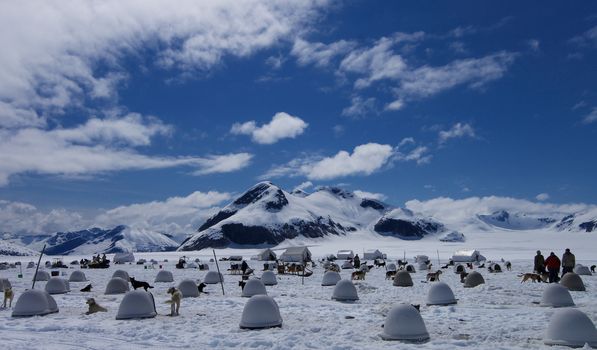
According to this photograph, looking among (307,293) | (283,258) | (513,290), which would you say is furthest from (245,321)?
(283,258)

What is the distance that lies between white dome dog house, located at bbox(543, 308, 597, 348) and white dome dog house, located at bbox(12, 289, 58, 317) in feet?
55.6

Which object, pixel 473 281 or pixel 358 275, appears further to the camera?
pixel 358 275

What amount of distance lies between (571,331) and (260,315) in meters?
8.58

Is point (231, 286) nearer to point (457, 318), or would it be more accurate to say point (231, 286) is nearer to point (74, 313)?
point (74, 313)

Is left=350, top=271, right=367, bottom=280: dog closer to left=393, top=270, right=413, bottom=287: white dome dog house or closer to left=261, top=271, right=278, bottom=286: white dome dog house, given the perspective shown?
left=393, top=270, right=413, bottom=287: white dome dog house

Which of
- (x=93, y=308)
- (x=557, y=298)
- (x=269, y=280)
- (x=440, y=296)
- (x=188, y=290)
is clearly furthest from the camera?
(x=269, y=280)

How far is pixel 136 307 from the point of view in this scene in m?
18.4

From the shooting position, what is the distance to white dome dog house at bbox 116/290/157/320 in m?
18.2

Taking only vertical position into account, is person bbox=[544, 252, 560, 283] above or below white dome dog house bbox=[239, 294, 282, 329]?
above

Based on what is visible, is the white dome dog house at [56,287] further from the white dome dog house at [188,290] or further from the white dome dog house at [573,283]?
the white dome dog house at [573,283]

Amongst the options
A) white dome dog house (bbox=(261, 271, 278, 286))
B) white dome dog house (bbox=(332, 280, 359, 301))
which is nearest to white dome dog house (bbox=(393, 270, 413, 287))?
white dome dog house (bbox=(261, 271, 278, 286))

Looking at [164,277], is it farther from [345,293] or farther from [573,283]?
[573,283]

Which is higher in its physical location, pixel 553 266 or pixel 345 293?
pixel 553 266

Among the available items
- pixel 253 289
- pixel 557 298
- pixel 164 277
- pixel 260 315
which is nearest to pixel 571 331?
pixel 557 298
